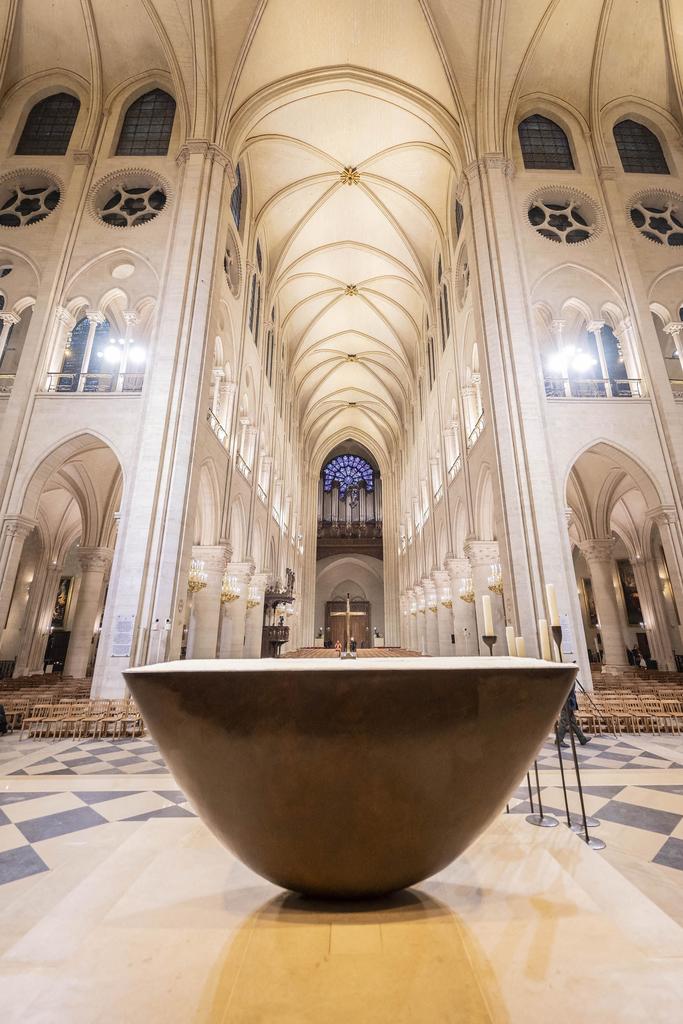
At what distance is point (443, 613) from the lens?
1727 centimetres

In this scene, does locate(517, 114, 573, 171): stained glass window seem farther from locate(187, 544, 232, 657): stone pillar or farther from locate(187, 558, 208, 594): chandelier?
locate(187, 558, 208, 594): chandelier

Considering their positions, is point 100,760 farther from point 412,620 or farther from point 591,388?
point 412,620

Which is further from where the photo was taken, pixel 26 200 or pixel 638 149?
pixel 638 149

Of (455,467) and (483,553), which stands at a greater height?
(455,467)

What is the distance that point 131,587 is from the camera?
813 centimetres

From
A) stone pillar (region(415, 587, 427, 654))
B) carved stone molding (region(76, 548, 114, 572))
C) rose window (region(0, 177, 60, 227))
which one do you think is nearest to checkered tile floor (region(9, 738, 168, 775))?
carved stone molding (region(76, 548, 114, 572))

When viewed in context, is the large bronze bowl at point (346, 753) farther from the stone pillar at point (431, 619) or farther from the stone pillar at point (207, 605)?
the stone pillar at point (431, 619)

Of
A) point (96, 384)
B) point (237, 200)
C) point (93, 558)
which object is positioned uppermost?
point (237, 200)

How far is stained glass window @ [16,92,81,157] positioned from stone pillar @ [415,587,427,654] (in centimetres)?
1927

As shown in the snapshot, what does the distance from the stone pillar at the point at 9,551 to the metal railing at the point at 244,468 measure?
6.34m

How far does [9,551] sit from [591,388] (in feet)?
42.3

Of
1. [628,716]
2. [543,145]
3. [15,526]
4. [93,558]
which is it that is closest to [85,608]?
[93,558]

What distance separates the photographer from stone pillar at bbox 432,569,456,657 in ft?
55.5

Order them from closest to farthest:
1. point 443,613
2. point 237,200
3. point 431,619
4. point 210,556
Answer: point 210,556, point 237,200, point 443,613, point 431,619
